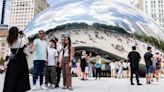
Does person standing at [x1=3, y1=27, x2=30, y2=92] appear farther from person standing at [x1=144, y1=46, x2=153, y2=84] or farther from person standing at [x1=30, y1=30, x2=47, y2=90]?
person standing at [x1=144, y1=46, x2=153, y2=84]

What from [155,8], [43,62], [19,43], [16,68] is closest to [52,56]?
A: [43,62]

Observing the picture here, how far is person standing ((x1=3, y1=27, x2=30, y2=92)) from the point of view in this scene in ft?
21.4

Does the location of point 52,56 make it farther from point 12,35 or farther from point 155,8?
point 155,8

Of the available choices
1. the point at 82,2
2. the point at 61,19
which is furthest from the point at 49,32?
the point at 82,2

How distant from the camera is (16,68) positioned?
6625 mm

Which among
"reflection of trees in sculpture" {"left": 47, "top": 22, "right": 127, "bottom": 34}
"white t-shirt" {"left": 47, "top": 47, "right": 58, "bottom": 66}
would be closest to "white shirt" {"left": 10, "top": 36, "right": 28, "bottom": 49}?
"white t-shirt" {"left": 47, "top": 47, "right": 58, "bottom": 66}

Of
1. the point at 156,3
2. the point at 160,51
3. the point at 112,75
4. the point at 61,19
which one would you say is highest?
the point at 156,3

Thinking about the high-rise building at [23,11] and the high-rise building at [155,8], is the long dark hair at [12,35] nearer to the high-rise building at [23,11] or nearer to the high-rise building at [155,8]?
the high-rise building at [155,8]

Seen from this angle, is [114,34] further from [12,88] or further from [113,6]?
[12,88]

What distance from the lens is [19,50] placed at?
6.75 metres

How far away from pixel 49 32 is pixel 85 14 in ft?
6.12

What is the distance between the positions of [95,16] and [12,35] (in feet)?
34.1

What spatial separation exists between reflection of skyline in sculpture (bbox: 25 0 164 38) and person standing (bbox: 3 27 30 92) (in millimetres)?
9735

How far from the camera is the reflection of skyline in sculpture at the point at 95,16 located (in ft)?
54.5
